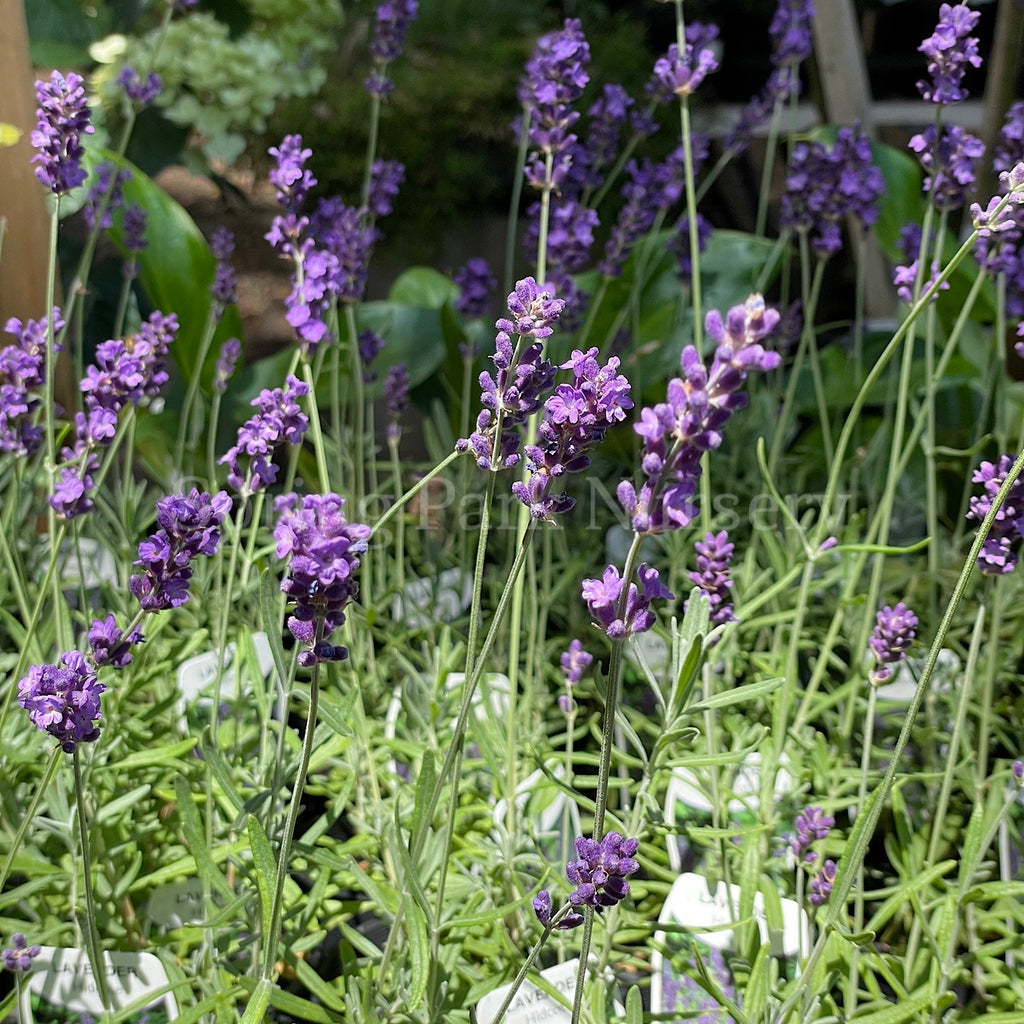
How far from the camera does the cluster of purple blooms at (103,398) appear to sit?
928 millimetres

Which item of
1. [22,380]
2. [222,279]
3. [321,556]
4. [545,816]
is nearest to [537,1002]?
[545,816]

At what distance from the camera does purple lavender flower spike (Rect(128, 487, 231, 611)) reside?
73cm

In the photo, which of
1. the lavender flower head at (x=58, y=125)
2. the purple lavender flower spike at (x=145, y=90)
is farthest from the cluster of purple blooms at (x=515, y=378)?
the purple lavender flower spike at (x=145, y=90)

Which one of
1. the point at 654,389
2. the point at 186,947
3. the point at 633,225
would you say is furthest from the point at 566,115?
the point at 654,389

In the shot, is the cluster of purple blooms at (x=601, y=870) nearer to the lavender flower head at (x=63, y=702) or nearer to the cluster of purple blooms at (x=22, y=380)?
the lavender flower head at (x=63, y=702)

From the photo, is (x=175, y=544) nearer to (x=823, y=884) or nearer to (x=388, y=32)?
(x=823, y=884)

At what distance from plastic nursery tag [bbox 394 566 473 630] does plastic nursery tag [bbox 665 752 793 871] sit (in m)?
0.44

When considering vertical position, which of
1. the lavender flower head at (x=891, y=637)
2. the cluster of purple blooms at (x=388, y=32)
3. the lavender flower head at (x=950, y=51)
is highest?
the cluster of purple blooms at (x=388, y=32)

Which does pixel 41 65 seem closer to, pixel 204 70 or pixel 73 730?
pixel 204 70

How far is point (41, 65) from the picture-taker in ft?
7.52

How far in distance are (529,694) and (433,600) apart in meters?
0.26

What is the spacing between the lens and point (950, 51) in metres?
1.04

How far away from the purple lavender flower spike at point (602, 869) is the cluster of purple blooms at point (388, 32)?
41.8 inches

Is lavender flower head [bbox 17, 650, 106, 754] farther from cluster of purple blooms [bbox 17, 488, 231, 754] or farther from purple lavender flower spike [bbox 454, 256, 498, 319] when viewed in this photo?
purple lavender flower spike [bbox 454, 256, 498, 319]
